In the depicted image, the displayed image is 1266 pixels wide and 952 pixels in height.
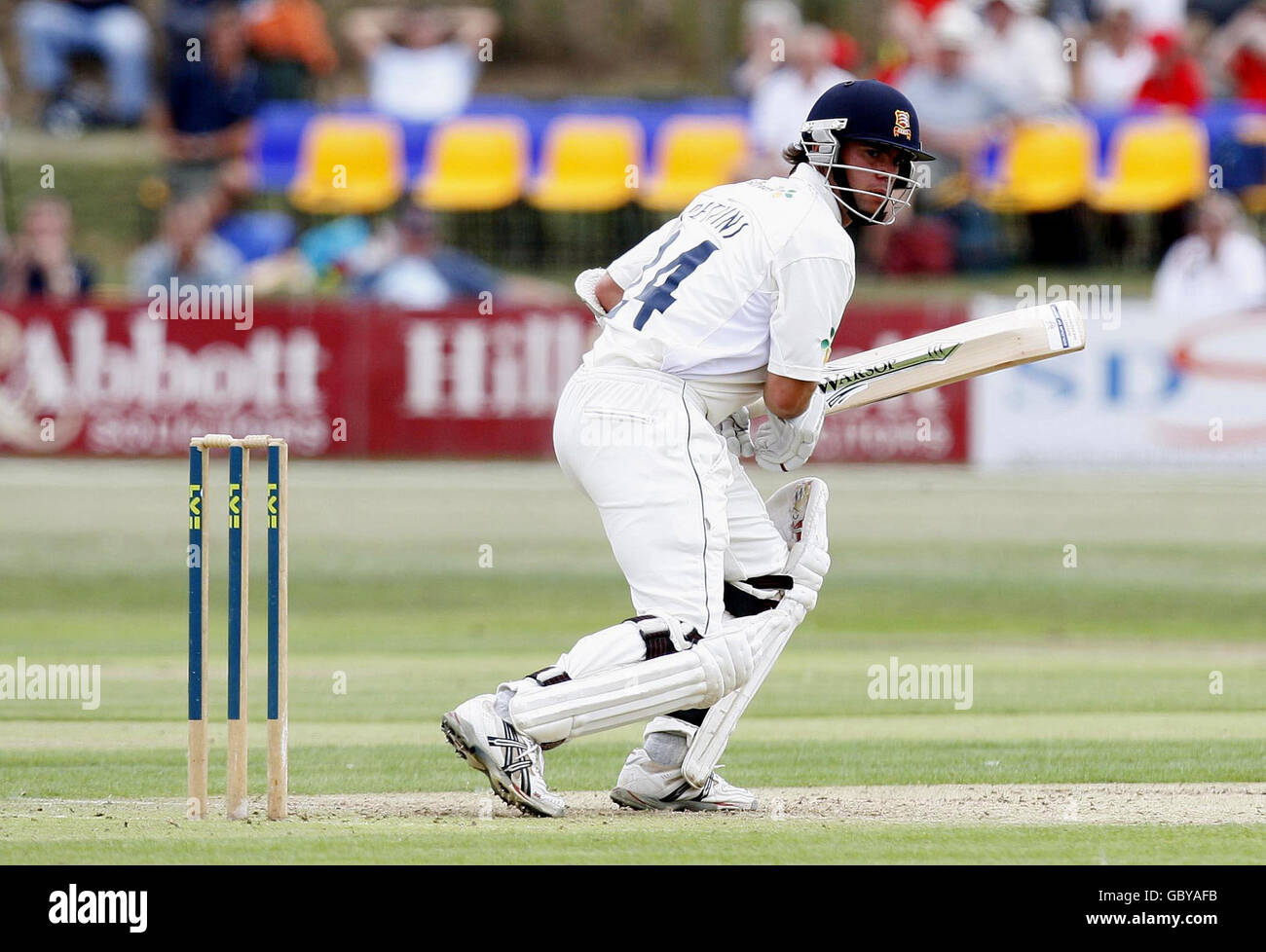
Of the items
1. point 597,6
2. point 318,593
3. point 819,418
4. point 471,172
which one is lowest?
point 318,593

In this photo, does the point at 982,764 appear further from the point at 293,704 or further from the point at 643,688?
the point at 293,704

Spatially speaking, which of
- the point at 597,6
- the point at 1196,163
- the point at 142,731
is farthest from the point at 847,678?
the point at 597,6

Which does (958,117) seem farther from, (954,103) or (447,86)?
(447,86)

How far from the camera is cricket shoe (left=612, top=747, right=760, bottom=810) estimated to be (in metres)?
5.79

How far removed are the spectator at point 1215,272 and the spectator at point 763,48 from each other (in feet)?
14.2

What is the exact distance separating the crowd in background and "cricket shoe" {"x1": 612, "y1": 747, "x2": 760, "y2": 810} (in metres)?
12.0

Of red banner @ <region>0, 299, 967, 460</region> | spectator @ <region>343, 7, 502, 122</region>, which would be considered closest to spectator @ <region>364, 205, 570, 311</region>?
red banner @ <region>0, 299, 967, 460</region>

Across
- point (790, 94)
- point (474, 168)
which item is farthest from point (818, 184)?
point (474, 168)

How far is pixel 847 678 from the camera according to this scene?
9.10 metres

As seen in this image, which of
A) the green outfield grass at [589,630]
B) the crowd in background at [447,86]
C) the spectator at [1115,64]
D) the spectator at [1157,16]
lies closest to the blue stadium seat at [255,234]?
the crowd in background at [447,86]

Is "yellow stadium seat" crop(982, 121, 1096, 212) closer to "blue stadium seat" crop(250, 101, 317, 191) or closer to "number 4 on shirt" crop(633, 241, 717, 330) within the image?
"blue stadium seat" crop(250, 101, 317, 191)

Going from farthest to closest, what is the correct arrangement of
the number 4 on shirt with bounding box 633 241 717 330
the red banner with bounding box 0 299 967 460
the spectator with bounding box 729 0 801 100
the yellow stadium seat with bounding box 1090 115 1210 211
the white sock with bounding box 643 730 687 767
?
the spectator with bounding box 729 0 801 100
the yellow stadium seat with bounding box 1090 115 1210 211
the red banner with bounding box 0 299 967 460
the white sock with bounding box 643 730 687 767
the number 4 on shirt with bounding box 633 241 717 330

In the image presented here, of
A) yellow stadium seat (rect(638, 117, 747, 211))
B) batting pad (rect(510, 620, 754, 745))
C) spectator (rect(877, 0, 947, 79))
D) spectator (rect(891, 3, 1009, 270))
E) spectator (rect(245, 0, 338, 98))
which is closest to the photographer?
batting pad (rect(510, 620, 754, 745))

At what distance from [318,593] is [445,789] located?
621 cm
